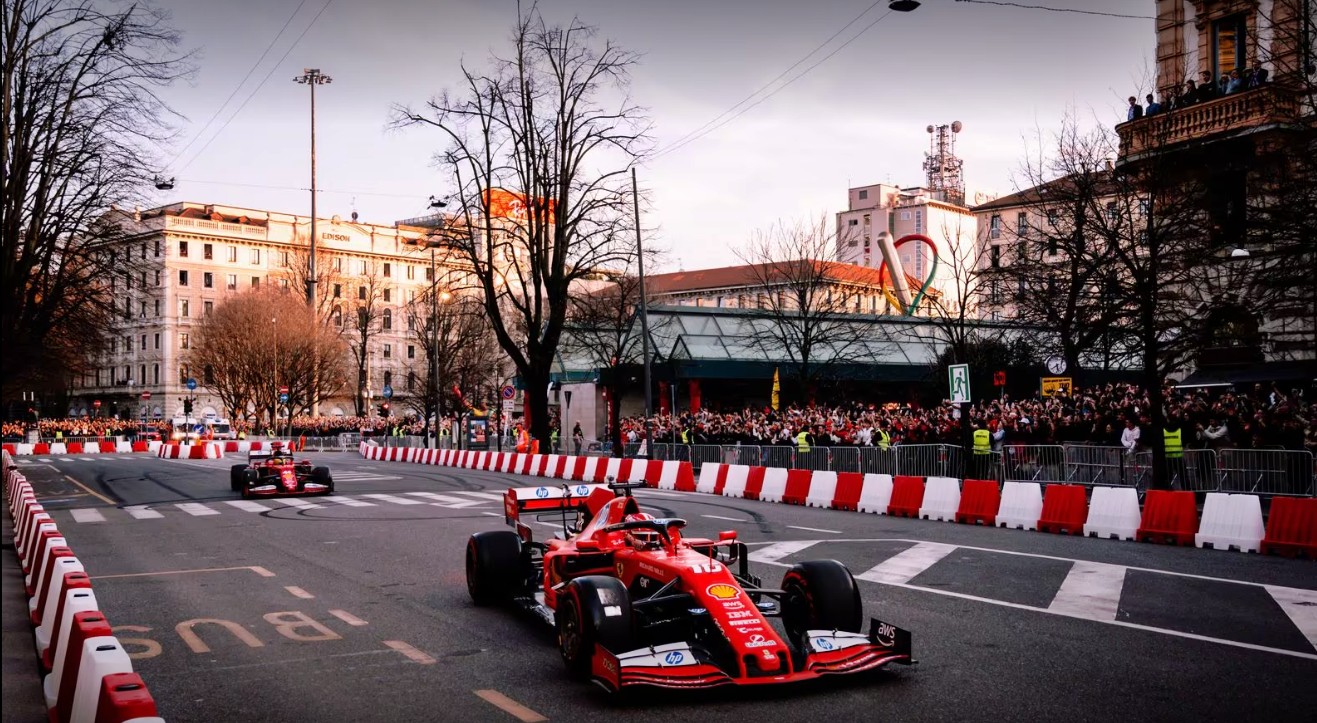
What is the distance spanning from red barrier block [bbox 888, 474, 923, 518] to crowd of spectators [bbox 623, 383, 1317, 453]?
385cm

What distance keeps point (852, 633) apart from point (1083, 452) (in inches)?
610

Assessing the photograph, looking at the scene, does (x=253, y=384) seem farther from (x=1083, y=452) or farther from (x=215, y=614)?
(x=215, y=614)

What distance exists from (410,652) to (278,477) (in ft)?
61.8

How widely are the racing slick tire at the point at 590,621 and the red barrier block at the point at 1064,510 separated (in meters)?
12.0

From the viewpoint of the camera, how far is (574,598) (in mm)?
8461

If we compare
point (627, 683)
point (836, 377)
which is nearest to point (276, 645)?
point (627, 683)

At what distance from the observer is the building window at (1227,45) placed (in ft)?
104

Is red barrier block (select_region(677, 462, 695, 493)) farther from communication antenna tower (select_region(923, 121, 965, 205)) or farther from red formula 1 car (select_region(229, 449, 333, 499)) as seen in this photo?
communication antenna tower (select_region(923, 121, 965, 205))

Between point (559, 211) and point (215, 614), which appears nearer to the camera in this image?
point (215, 614)

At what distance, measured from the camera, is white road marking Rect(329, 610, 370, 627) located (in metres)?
10.7

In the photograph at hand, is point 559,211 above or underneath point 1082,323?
above

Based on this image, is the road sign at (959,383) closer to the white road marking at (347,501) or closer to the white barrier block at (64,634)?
the white road marking at (347,501)

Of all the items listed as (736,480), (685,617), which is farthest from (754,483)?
(685,617)

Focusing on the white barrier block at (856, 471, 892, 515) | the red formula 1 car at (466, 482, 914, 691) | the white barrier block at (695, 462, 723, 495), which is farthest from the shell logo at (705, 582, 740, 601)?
the white barrier block at (695, 462, 723, 495)
